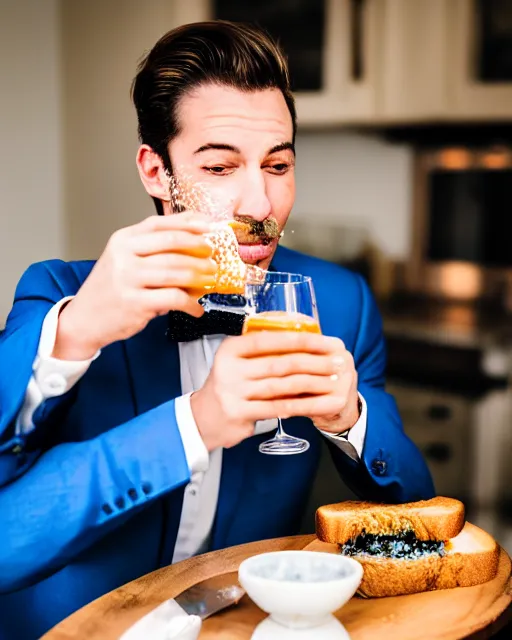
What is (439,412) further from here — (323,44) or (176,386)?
(176,386)

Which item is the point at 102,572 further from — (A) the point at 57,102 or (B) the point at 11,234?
(A) the point at 57,102

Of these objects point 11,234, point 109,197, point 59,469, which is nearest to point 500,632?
point 59,469

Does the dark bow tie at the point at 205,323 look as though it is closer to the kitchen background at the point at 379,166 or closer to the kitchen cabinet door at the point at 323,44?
the kitchen background at the point at 379,166

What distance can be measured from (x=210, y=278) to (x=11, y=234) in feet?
7.57

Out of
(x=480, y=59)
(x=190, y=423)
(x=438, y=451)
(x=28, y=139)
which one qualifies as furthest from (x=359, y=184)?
(x=190, y=423)

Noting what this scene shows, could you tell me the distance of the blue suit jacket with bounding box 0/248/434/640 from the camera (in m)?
1.14

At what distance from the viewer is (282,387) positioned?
1079mm

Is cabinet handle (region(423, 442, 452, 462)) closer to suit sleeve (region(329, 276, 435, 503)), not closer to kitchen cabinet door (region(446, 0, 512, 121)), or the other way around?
kitchen cabinet door (region(446, 0, 512, 121))

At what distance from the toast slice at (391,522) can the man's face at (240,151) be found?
0.42m

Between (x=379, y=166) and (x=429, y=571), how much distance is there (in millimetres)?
2819

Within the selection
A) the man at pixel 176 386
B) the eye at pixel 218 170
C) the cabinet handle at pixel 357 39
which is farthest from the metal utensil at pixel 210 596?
the cabinet handle at pixel 357 39

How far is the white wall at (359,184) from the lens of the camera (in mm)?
3719

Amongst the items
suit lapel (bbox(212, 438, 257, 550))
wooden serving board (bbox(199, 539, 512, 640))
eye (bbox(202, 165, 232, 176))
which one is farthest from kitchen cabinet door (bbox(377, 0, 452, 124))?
wooden serving board (bbox(199, 539, 512, 640))

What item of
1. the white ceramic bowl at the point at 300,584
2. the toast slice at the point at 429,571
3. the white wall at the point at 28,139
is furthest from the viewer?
the white wall at the point at 28,139
